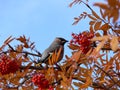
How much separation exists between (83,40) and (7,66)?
428 mm

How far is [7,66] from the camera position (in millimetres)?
1759

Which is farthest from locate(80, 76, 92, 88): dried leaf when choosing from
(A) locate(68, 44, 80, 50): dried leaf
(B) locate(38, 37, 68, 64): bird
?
(B) locate(38, 37, 68, 64): bird

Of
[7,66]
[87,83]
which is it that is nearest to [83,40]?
[87,83]

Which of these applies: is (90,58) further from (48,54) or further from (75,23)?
(48,54)

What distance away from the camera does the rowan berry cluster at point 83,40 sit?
1.65m

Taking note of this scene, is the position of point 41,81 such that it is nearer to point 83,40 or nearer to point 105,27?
point 83,40

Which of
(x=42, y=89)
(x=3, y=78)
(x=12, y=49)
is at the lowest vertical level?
(x=42, y=89)

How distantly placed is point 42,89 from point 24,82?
244mm

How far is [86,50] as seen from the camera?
1652 mm

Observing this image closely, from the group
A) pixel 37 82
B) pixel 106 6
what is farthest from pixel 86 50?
pixel 106 6

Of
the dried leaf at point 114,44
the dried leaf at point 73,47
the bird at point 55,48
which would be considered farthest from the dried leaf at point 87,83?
the bird at point 55,48

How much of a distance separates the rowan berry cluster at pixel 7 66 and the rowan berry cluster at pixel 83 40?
328mm

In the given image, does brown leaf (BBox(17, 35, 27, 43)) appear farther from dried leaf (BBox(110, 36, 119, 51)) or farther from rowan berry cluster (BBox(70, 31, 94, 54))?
dried leaf (BBox(110, 36, 119, 51))

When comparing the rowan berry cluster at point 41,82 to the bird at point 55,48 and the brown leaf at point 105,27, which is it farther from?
the bird at point 55,48
